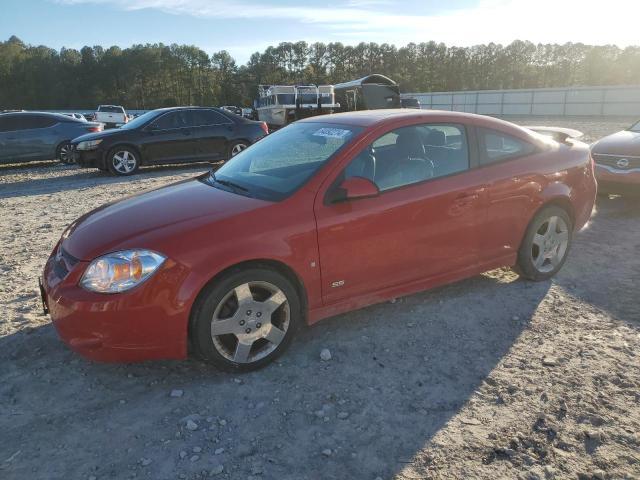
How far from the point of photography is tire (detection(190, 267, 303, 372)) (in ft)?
9.67

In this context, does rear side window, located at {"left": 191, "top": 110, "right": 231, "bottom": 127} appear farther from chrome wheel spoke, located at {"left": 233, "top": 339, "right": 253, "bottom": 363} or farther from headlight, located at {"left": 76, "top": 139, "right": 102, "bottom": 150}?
chrome wheel spoke, located at {"left": 233, "top": 339, "right": 253, "bottom": 363}

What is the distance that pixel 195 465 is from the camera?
241 cm

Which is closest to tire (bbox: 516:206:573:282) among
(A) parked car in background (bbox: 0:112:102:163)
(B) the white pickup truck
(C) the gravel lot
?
(C) the gravel lot

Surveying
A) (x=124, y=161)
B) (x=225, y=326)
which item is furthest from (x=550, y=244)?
(x=124, y=161)

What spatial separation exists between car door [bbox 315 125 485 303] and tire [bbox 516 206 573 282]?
637 millimetres

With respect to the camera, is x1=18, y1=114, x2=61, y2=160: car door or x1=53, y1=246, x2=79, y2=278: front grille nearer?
x1=53, y1=246, x2=79, y2=278: front grille

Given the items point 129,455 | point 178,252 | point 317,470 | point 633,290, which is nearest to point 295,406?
point 317,470

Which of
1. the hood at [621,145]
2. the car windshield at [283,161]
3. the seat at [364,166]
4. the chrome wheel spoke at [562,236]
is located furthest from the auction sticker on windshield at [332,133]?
the hood at [621,145]

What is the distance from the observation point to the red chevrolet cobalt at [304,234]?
9.39 feet

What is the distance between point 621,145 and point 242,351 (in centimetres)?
669

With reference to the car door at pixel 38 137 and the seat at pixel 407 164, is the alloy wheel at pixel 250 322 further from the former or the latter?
the car door at pixel 38 137

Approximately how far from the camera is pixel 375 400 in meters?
2.88

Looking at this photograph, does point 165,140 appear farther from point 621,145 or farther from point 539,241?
point 539,241

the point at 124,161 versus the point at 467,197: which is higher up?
the point at 467,197
